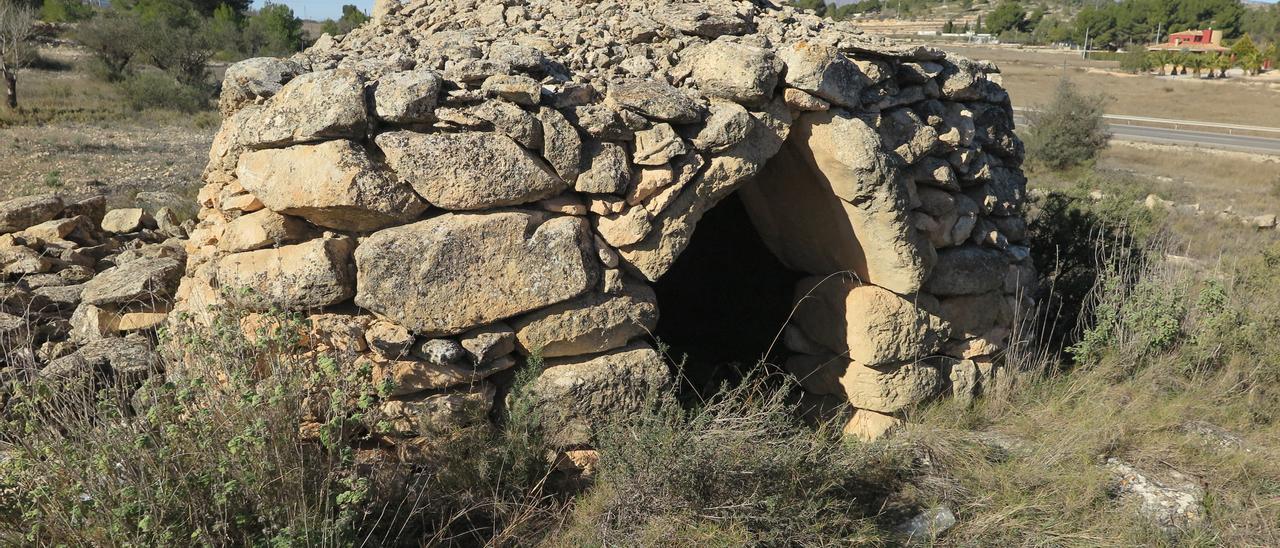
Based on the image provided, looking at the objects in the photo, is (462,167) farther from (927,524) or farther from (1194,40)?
(1194,40)

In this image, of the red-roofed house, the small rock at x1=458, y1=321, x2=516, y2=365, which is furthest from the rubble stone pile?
the red-roofed house

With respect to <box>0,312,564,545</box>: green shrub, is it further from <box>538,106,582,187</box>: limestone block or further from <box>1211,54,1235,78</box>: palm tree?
<box>1211,54,1235,78</box>: palm tree

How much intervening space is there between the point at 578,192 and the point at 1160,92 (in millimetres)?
36469

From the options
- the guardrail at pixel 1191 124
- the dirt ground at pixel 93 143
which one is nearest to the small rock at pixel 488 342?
the dirt ground at pixel 93 143

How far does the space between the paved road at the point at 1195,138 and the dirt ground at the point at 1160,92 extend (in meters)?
1.39

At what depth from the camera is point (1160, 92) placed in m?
32.1

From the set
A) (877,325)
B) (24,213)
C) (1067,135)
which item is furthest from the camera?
(1067,135)

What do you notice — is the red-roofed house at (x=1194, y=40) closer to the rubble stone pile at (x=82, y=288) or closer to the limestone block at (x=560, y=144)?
the limestone block at (x=560, y=144)

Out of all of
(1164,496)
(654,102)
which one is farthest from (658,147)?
(1164,496)

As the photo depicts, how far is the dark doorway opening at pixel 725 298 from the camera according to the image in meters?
5.02

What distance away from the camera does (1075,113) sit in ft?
49.0

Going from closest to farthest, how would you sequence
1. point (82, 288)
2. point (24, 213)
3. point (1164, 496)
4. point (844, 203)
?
1. point (1164, 496)
2. point (844, 203)
3. point (82, 288)
4. point (24, 213)

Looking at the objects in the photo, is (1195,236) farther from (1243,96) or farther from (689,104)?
(1243,96)

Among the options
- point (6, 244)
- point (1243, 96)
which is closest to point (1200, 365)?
point (6, 244)
